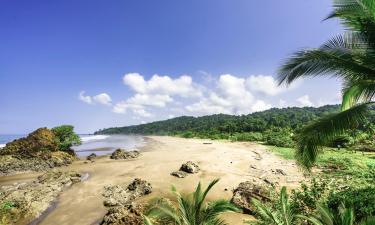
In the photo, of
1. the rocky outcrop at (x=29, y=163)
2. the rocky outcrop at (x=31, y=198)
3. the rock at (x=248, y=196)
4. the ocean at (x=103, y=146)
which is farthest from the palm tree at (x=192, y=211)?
the ocean at (x=103, y=146)

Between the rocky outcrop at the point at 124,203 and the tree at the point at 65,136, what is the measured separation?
16827 millimetres

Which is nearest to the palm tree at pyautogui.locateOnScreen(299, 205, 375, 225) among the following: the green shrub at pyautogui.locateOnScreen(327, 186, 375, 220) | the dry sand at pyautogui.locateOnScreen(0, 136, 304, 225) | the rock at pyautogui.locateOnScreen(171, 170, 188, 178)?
the green shrub at pyautogui.locateOnScreen(327, 186, 375, 220)

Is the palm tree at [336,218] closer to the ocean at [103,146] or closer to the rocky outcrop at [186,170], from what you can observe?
the rocky outcrop at [186,170]

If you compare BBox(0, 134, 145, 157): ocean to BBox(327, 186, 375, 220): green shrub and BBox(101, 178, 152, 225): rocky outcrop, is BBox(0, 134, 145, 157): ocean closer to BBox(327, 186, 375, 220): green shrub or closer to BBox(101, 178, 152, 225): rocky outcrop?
BBox(101, 178, 152, 225): rocky outcrop

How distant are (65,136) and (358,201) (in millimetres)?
28963

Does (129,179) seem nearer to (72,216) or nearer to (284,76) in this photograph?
(72,216)

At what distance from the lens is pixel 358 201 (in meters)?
8.30

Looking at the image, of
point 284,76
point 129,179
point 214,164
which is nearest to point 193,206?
point 284,76

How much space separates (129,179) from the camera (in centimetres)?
1720

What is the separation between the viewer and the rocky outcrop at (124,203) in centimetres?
916

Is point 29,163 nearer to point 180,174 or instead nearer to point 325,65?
point 180,174

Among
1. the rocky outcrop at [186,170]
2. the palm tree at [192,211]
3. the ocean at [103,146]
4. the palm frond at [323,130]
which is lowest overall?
the rocky outcrop at [186,170]

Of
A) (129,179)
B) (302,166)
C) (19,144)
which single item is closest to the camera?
(302,166)

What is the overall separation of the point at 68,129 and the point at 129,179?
16.2 meters
